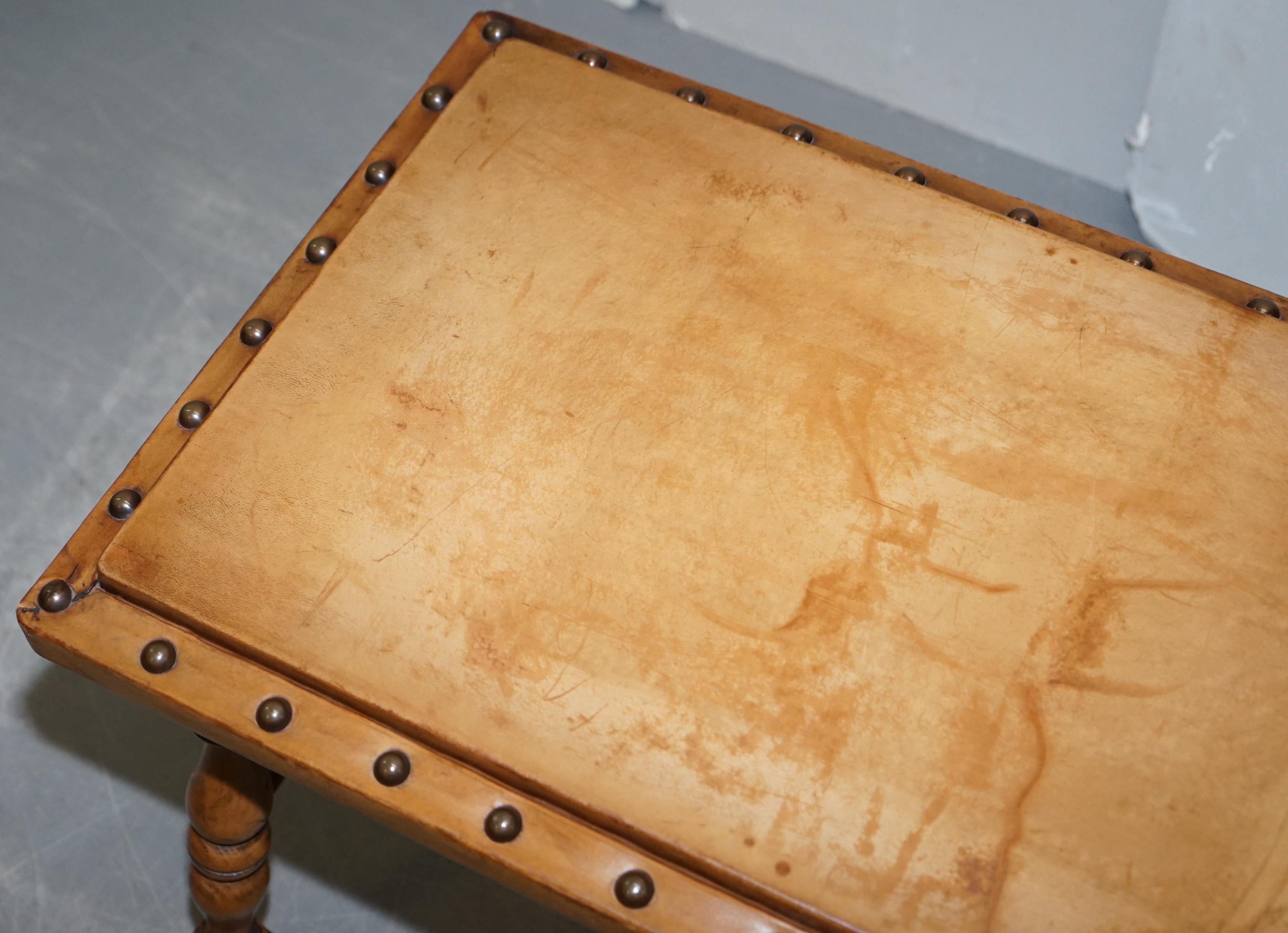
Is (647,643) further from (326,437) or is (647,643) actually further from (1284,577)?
(1284,577)

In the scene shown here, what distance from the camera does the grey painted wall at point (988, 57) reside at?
4.70ft

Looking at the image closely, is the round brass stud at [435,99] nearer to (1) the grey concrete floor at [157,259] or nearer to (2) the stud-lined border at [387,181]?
(2) the stud-lined border at [387,181]

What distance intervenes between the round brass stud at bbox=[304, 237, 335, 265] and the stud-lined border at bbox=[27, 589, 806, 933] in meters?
0.27

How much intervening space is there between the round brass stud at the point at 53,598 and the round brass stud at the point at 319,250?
275 millimetres

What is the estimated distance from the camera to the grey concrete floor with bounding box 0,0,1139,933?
114cm

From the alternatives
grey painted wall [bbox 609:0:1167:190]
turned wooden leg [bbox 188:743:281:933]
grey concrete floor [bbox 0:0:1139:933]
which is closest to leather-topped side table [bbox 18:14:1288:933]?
turned wooden leg [bbox 188:743:281:933]

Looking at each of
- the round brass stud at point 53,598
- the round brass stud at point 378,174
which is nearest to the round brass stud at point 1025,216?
the round brass stud at point 378,174

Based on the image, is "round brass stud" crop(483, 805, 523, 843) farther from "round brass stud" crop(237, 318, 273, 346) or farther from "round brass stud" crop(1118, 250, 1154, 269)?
"round brass stud" crop(1118, 250, 1154, 269)

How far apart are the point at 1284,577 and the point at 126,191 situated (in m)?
1.43

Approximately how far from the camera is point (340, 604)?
692 mm

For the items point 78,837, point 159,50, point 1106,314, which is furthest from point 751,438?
point 159,50

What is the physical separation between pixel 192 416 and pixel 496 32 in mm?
391

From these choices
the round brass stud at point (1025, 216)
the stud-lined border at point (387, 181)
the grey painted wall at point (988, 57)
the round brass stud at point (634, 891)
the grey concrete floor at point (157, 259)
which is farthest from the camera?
the grey painted wall at point (988, 57)

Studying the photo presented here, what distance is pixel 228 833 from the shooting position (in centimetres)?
93
